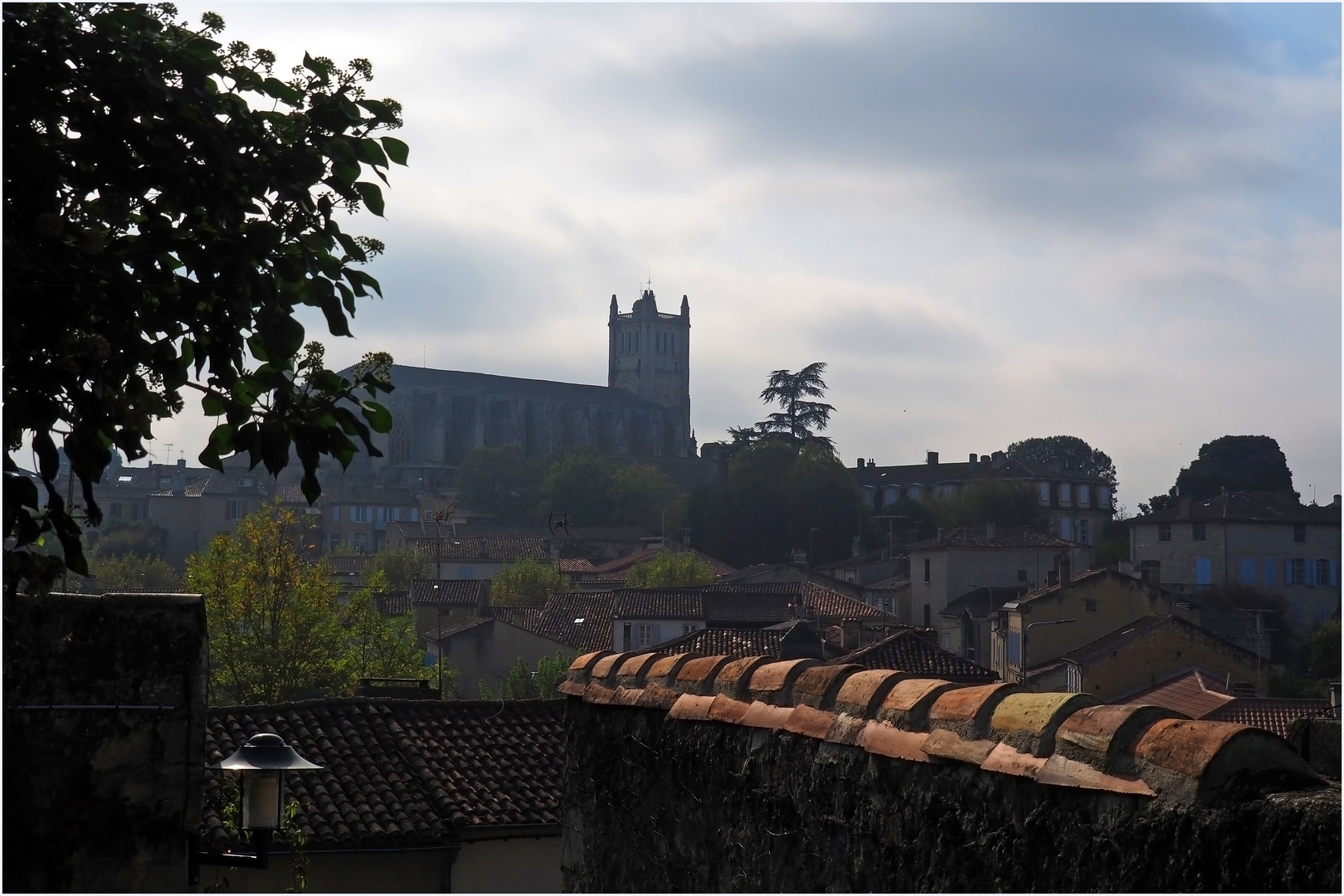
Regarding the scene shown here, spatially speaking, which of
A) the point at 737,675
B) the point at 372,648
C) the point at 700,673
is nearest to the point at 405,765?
the point at 700,673

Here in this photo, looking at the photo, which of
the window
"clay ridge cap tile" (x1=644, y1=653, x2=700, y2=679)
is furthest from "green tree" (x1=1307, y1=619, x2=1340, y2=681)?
"clay ridge cap tile" (x1=644, y1=653, x2=700, y2=679)

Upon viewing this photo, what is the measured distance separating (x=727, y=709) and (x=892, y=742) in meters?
1.06

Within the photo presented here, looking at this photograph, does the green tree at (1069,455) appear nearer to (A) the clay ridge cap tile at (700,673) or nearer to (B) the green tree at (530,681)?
(B) the green tree at (530,681)

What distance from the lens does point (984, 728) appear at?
3641mm

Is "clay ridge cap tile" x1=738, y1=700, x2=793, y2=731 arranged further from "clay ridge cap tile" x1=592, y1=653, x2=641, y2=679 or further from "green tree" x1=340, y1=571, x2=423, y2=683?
"green tree" x1=340, y1=571, x2=423, y2=683

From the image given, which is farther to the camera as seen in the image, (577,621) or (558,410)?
(558,410)

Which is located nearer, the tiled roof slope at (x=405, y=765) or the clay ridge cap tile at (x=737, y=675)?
the clay ridge cap tile at (x=737, y=675)

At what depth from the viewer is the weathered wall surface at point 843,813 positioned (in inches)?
110

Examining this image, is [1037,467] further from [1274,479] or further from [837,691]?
[837,691]

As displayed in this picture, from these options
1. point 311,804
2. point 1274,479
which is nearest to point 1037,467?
point 1274,479

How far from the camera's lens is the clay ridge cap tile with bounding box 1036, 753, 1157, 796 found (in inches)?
119

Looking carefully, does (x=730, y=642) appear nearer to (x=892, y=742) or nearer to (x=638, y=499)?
(x=892, y=742)

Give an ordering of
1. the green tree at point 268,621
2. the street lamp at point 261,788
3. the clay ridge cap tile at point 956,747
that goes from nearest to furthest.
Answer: the clay ridge cap tile at point 956,747, the street lamp at point 261,788, the green tree at point 268,621

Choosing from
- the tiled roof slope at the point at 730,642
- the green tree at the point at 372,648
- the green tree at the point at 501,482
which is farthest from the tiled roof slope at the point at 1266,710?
the green tree at the point at 501,482
